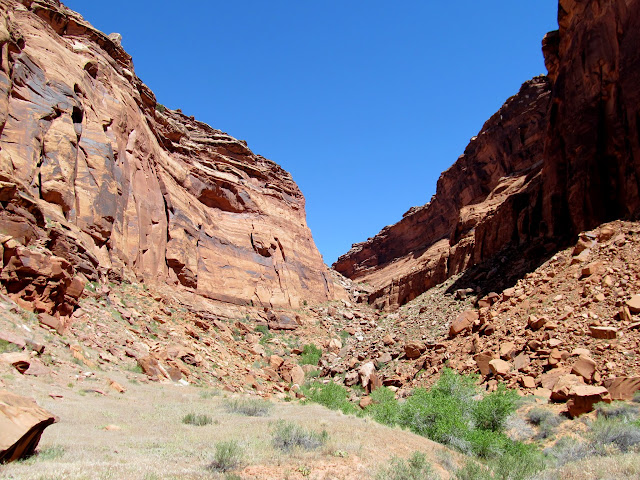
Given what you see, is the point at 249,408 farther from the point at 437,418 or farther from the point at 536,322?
the point at 536,322

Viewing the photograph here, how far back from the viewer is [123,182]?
24.0m

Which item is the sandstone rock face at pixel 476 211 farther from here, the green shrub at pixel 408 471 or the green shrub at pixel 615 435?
Result: the green shrub at pixel 408 471

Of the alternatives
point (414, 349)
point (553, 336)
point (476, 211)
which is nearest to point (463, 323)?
point (414, 349)

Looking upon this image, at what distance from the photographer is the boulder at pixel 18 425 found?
4742mm

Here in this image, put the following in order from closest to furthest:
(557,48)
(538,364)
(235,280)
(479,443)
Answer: (479,443) < (538,364) < (557,48) < (235,280)

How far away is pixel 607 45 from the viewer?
20828 millimetres

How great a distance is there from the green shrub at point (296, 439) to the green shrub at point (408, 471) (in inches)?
57.4

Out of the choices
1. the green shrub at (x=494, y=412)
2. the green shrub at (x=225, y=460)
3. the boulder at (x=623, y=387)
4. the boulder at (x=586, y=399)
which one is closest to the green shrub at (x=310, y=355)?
the green shrub at (x=494, y=412)

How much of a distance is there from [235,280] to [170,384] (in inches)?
724

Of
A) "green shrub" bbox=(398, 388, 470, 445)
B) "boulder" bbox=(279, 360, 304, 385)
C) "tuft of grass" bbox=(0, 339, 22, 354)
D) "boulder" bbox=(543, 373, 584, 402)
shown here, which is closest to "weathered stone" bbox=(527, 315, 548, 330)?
"boulder" bbox=(543, 373, 584, 402)

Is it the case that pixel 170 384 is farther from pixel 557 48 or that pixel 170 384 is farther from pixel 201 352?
pixel 557 48

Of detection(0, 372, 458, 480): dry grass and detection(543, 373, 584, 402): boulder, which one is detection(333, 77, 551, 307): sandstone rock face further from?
detection(0, 372, 458, 480): dry grass

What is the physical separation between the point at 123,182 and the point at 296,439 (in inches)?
821

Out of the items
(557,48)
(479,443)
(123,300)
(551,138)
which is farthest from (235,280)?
(557,48)
